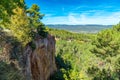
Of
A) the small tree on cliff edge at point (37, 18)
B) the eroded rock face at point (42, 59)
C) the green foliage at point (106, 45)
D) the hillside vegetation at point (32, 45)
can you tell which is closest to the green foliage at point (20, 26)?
the hillside vegetation at point (32, 45)

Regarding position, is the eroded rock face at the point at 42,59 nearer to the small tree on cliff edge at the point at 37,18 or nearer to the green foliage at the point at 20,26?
the small tree on cliff edge at the point at 37,18

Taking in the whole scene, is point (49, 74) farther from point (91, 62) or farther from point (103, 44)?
point (103, 44)

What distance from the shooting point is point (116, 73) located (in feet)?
128

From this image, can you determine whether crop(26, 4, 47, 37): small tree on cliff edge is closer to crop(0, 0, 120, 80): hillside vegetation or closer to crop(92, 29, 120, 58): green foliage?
crop(0, 0, 120, 80): hillside vegetation

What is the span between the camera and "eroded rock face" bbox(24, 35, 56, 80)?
1353 inches

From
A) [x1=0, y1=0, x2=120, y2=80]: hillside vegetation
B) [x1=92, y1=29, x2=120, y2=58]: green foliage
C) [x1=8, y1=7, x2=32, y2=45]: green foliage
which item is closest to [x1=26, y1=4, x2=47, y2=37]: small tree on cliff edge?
[x1=0, y1=0, x2=120, y2=80]: hillside vegetation

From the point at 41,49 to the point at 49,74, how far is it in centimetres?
732

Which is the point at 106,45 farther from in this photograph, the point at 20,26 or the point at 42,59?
the point at 20,26

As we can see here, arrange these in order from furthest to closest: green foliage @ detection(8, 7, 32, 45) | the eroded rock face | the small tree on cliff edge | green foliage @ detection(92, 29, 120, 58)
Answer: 1. the small tree on cliff edge
2. green foliage @ detection(92, 29, 120, 58)
3. the eroded rock face
4. green foliage @ detection(8, 7, 32, 45)

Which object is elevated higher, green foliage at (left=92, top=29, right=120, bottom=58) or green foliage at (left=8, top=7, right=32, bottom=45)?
green foliage at (left=8, top=7, right=32, bottom=45)

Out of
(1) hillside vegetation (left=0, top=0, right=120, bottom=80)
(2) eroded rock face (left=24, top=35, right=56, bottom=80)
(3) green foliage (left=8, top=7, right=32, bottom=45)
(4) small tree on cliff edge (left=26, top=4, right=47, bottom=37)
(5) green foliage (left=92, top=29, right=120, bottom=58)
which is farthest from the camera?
(4) small tree on cliff edge (left=26, top=4, right=47, bottom=37)

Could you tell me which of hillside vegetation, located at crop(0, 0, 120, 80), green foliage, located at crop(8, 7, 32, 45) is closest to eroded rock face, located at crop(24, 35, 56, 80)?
hillside vegetation, located at crop(0, 0, 120, 80)

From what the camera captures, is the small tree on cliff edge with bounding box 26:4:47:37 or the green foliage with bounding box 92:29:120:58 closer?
the green foliage with bounding box 92:29:120:58

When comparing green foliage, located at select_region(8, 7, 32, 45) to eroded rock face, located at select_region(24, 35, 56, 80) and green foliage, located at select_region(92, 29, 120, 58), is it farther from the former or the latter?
green foliage, located at select_region(92, 29, 120, 58)
